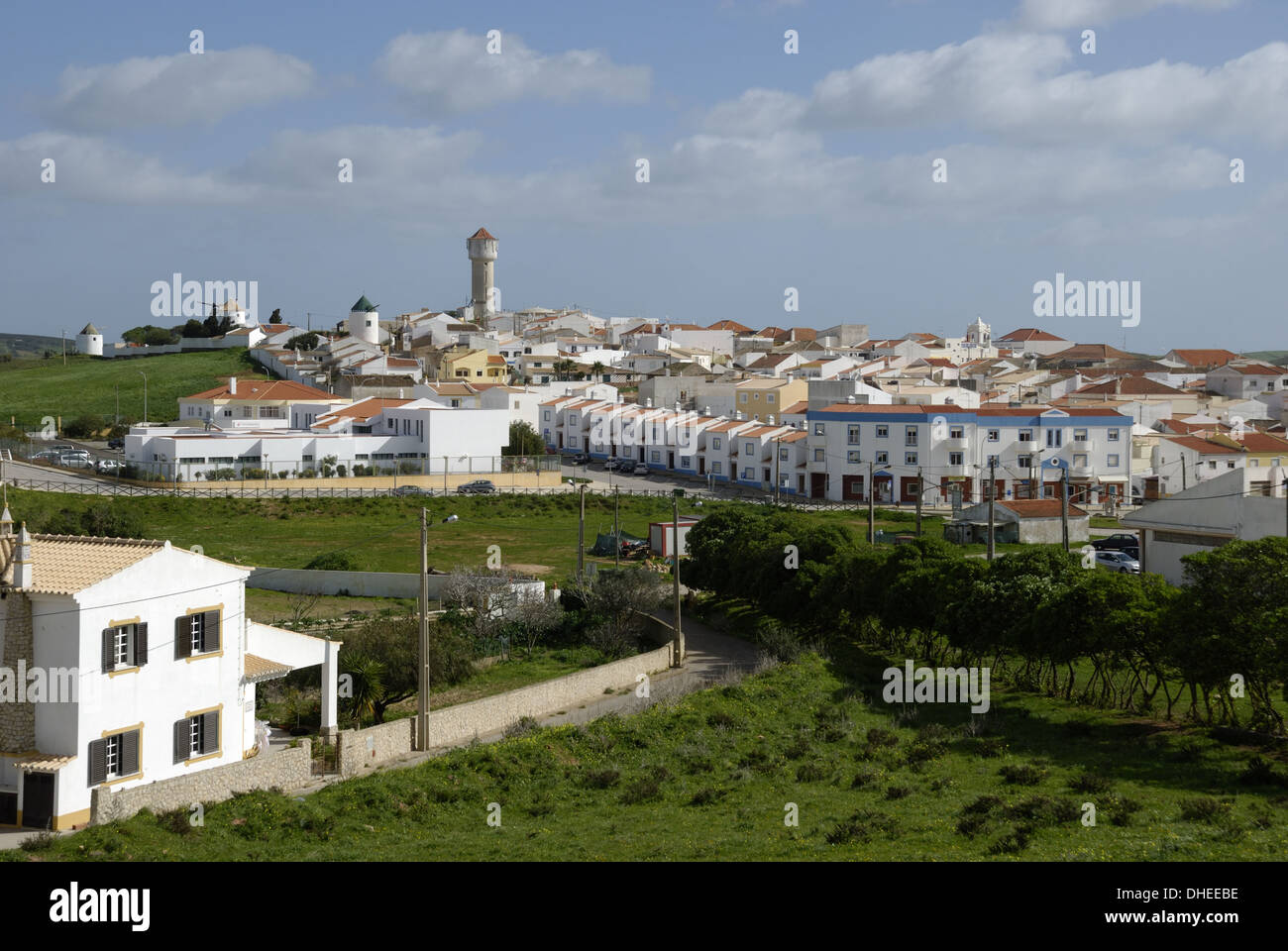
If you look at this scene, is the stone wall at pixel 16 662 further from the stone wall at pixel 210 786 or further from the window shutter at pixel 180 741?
the window shutter at pixel 180 741

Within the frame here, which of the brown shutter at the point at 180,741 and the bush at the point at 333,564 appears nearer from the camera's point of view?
the brown shutter at the point at 180,741

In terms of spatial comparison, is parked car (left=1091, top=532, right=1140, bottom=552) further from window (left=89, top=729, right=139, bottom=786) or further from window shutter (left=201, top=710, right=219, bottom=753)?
window (left=89, top=729, right=139, bottom=786)

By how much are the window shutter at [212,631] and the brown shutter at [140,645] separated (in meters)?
1.37

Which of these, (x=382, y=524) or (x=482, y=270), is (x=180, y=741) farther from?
(x=482, y=270)

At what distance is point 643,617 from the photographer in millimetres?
36906

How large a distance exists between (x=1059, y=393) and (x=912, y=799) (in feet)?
281

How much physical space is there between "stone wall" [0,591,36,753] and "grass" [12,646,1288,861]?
88.8 inches

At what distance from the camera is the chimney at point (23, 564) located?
19422mm

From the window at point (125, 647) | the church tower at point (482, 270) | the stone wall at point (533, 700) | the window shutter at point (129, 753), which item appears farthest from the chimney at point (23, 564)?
the church tower at point (482, 270)

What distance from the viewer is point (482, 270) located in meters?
171

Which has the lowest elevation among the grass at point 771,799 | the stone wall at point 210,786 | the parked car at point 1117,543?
the grass at point 771,799
